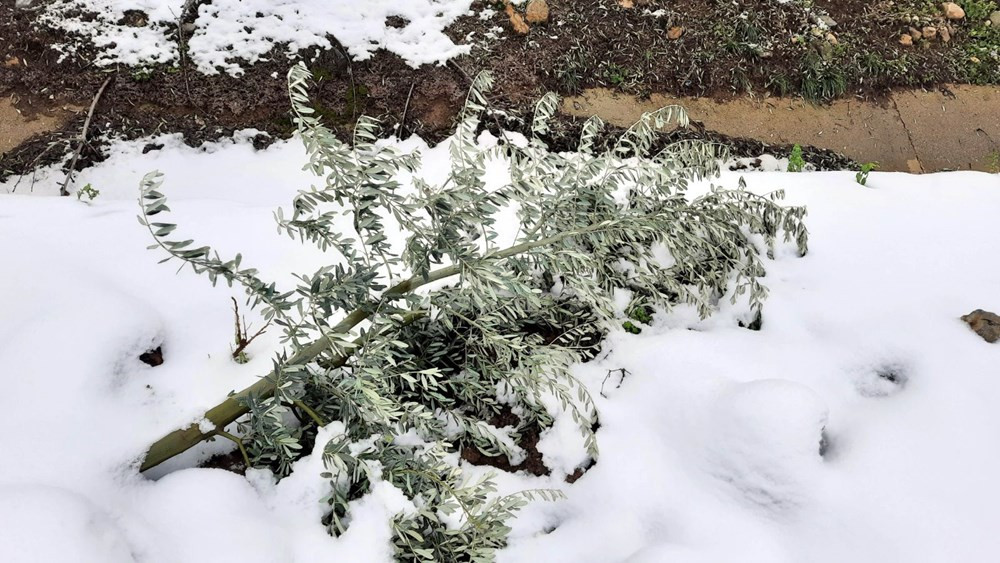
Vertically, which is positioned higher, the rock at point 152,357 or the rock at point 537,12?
the rock at point 537,12

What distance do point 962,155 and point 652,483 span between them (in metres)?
4.48

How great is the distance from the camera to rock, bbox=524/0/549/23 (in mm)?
5000

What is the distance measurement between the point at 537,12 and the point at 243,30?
222 centimetres

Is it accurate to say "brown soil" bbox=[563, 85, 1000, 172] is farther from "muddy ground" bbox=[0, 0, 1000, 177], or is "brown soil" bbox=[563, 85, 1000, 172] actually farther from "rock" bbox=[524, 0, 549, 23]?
"rock" bbox=[524, 0, 549, 23]

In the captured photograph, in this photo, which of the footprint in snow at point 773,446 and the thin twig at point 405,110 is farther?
the thin twig at point 405,110

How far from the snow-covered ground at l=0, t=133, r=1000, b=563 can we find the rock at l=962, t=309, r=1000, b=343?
42 mm

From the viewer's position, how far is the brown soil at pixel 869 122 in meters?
4.90

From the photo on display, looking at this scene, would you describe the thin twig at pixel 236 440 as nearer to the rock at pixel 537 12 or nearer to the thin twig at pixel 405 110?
the thin twig at pixel 405 110

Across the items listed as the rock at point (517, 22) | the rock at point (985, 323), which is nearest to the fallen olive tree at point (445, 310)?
the rock at point (985, 323)

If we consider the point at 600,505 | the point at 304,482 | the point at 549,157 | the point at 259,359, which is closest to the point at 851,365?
the point at 600,505

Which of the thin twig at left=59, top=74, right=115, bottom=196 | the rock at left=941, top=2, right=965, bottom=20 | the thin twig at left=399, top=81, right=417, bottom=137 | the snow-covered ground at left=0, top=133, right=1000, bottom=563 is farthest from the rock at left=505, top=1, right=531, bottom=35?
the rock at left=941, top=2, right=965, bottom=20

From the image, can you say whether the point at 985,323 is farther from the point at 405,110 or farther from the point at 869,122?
the point at 405,110

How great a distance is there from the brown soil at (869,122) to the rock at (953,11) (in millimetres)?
786

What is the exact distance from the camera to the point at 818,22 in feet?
17.5
